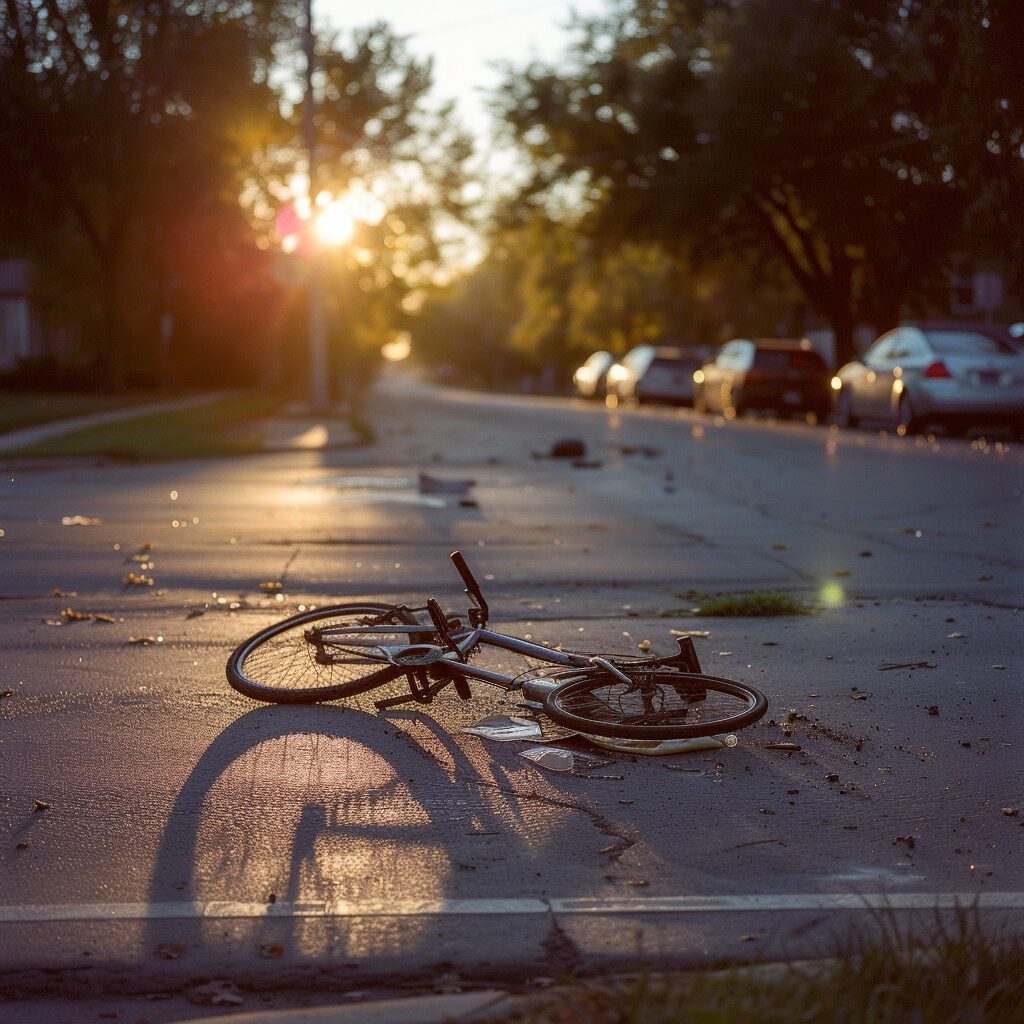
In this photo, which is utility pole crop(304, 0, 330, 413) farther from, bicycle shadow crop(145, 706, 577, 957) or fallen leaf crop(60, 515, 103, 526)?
bicycle shadow crop(145, 706, 577, 957)

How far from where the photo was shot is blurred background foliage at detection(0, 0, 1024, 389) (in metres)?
33.7

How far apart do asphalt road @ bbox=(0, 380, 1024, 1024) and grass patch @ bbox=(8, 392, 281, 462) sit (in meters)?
8.55

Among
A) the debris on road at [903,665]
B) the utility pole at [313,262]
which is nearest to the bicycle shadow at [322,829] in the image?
the debris on road at [903,665]

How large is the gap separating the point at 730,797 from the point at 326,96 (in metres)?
53.1

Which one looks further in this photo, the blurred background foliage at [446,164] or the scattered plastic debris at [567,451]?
the blurred background foliage at [446,164]

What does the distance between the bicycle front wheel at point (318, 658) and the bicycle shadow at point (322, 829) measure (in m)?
0.11

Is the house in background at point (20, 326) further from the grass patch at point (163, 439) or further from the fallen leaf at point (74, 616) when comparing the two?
the fallen leaf at point (74, 616)

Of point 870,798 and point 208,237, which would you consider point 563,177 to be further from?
Result: point 870,798

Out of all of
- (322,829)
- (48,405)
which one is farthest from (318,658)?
(48,405)

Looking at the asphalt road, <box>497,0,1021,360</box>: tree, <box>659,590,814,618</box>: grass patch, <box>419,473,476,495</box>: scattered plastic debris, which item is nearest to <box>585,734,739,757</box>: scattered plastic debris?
the asphalt road

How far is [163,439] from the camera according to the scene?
2341 centimetres

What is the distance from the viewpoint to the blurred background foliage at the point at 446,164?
33656 mm

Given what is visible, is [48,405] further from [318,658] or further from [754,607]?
[318,658]

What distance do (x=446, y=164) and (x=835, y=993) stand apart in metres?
56.2
